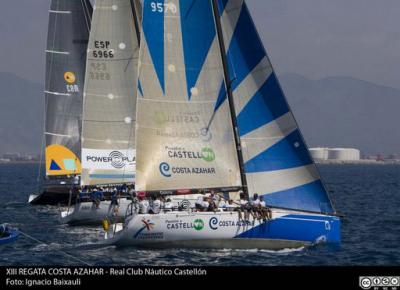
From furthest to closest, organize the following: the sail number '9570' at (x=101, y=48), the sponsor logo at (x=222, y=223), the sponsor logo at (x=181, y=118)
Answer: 1. the sail number '9570' at (x=101, y=48)
2. the sponsor logo at (x=181, y=118)
3. the sponsor logo at (x=222, y=223)

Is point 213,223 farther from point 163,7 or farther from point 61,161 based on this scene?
point 61,161

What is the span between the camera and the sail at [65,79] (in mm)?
55781

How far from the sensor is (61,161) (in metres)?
58.0

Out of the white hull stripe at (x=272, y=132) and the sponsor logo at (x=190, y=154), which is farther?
the sponsor logo at (x=190, y=154)

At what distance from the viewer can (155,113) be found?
32.4 m

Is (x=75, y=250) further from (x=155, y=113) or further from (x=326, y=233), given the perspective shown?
(x=326, y=233)

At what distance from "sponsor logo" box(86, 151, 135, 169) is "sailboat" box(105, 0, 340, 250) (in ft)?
45.1

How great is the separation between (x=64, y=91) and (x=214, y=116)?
25953 millimetres

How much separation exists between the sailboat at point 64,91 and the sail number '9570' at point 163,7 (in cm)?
2363

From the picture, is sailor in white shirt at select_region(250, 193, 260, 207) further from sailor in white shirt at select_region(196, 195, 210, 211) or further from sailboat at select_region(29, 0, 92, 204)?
sailboat at select_region(29, 0, 92, 204)

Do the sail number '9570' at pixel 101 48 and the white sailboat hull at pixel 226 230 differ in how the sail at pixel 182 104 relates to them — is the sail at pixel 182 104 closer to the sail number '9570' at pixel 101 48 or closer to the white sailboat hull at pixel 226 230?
the white sailboat hull at pixel 226 230

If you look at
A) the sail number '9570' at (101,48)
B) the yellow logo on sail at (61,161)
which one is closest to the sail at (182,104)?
the sail number '9570' at (101,48)

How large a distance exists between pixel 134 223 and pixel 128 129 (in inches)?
600

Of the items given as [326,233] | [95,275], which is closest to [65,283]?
[95,275]
